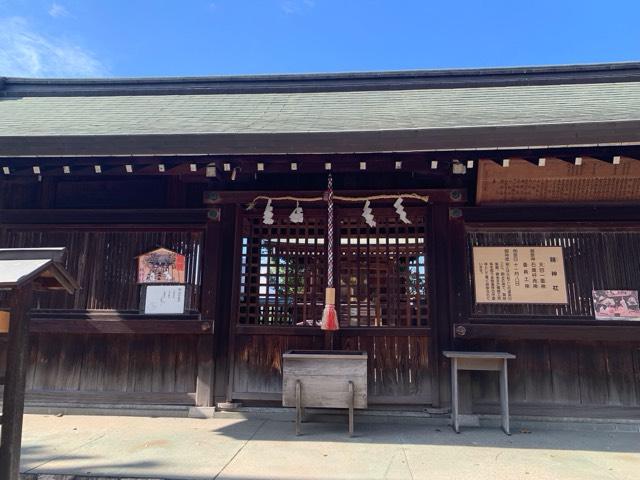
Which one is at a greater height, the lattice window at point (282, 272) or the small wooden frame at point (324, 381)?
the lattice window at point (282, 272)

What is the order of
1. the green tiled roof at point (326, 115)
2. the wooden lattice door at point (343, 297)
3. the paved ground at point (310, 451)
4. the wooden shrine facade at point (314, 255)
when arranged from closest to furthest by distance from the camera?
the paved ground at point (310, 451), the green tiled roof at point (326, 115), the wooden shrine facade at point (314, 255), the wooden lattice door at point (343, 297)

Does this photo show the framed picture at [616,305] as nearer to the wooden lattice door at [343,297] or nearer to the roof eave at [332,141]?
the roof eave at [332,141]

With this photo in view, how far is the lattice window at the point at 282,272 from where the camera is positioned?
546 centimetres

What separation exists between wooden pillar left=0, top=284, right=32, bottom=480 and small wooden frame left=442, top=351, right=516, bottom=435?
3939 mm

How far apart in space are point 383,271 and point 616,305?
279 centimetres

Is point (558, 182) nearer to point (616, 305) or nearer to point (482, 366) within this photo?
point (616, 305)

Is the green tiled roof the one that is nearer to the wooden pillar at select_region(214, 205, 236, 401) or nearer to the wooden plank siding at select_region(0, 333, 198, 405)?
the wooden pillar at select_region(214, 205, 236, 401)

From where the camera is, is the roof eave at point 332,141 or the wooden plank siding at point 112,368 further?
the wooden plank siding at point 112,368

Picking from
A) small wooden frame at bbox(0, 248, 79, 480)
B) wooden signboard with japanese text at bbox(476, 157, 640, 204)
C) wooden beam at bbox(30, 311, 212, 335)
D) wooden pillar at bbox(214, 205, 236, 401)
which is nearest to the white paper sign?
wooden beam at bbox(30, 311, 212, 335)

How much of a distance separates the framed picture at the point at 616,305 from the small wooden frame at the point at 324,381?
300 cm

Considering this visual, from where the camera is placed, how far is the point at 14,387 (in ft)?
9.48

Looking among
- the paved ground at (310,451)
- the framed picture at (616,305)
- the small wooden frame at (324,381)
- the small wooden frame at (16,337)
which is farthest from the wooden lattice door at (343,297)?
the small wooden frame at (16,337)

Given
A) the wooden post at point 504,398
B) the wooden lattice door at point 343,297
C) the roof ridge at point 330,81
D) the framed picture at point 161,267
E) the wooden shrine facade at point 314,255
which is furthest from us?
the roof ridge at point 330,81

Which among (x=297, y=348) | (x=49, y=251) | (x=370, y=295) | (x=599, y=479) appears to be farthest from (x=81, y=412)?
(x=599, y=479)
